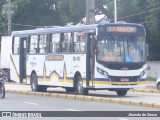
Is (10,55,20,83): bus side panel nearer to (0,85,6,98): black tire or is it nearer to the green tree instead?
(0,85,6,98): black tire

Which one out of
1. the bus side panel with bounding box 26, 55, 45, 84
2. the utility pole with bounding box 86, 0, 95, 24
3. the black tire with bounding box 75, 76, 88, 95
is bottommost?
the black tire with bounding box 75, 76, 88, 95

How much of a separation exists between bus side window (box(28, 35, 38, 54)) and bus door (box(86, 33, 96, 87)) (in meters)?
5.44

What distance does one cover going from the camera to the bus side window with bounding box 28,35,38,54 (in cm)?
3184

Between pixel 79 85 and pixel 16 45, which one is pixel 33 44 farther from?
pixel 79 85

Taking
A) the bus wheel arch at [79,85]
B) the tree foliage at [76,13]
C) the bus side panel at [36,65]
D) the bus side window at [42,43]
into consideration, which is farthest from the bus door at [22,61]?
the tree foliage at [76,13]

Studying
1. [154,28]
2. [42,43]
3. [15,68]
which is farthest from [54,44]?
[154,28]

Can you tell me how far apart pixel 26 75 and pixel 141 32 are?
8254mm

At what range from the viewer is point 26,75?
32.8m

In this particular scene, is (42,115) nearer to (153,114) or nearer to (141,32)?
(153,114)

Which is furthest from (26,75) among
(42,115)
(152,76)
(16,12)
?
(16,12)

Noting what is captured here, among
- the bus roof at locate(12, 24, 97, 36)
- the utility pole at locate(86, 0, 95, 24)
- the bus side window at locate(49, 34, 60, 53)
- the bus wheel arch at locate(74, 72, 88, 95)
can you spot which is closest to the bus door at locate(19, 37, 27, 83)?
the bus roof at locate(12, 24, 97, 36)

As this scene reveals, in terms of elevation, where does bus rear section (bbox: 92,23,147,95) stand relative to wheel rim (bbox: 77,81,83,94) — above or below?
above

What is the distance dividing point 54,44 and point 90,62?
3.62 metres

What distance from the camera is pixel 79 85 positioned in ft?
90.7
